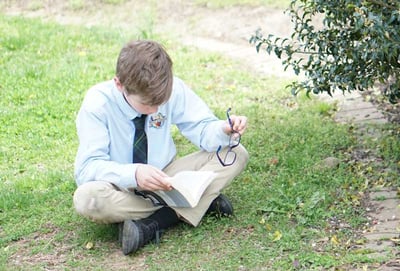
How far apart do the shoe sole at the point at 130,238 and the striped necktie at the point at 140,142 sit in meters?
0.42

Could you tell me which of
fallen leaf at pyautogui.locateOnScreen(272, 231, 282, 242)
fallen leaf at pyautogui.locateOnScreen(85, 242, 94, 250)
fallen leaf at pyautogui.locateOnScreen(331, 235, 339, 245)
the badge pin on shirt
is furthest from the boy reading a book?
fallen leaf at pyautogui.locateOnScreen(331, 235, 339, 245)

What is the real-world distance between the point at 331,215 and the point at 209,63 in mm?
3476

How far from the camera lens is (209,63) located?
24.6 ft

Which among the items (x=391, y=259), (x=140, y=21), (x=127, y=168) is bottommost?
(x=140, y=21)

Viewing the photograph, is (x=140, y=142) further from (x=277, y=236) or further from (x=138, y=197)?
(x=277, y=236)

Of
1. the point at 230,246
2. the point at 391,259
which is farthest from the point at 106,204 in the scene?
the point at 391,259

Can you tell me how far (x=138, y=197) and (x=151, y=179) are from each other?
318 mm

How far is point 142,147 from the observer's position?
13.9ft

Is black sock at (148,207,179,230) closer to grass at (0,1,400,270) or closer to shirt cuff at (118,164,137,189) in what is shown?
grass at (0,1,400,270)

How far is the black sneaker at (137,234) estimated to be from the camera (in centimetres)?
394

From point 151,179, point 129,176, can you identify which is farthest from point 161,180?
point 129,176

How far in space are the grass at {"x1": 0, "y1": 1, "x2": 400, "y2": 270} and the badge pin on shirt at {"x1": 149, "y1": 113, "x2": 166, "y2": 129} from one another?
555mm

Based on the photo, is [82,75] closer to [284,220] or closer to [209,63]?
[209,63]

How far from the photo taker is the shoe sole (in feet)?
12.9
